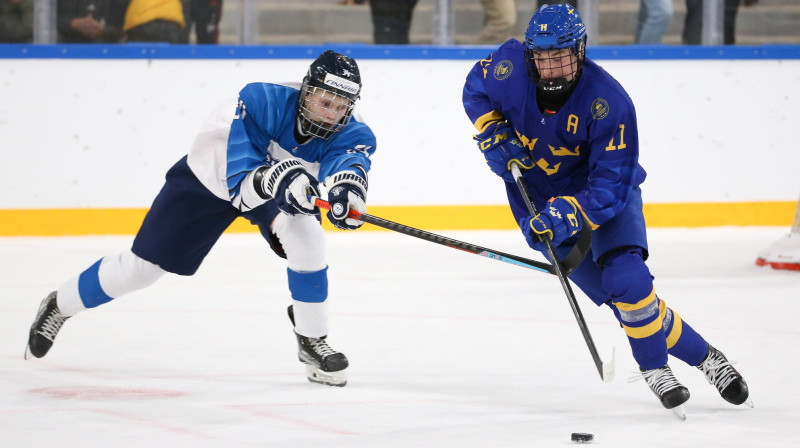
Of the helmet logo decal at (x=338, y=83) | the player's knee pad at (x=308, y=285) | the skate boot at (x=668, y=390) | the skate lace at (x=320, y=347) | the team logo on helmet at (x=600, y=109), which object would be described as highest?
the helmet logo decal at (x=338, y=83)

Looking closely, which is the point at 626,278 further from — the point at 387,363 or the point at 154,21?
the point at 154,21

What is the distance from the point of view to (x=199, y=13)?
6617 mm

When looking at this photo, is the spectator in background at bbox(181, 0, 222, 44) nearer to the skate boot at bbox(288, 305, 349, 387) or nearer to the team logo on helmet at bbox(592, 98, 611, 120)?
the skate boot at bbox(288, 305, 349, 387)

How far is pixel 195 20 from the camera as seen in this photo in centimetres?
662

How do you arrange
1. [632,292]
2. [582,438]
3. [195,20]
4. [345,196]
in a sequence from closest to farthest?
[582,438] → [632,292] → [345,196] → [195,20]

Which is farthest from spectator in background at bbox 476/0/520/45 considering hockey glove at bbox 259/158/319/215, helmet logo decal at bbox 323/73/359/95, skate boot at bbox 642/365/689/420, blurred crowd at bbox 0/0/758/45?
skate boot at bbox 642/365/689/420

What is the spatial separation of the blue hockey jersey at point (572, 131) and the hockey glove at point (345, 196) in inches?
14.7

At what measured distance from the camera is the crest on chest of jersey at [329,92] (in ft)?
9.78

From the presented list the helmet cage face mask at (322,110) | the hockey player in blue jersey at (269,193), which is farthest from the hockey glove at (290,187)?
the helmet cage face mask at (322,110)

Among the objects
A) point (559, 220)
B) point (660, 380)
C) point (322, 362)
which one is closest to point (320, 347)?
point (322, 362)

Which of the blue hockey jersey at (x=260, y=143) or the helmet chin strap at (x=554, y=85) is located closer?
the helmet chin strap at (x=554, y=85)

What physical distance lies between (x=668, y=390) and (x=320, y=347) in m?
0.99

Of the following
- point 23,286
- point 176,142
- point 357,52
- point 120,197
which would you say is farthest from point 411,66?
point 23,286

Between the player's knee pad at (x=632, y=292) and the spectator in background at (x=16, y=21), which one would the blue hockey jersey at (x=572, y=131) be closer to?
the player's knee pad at (x=632, y=292)
